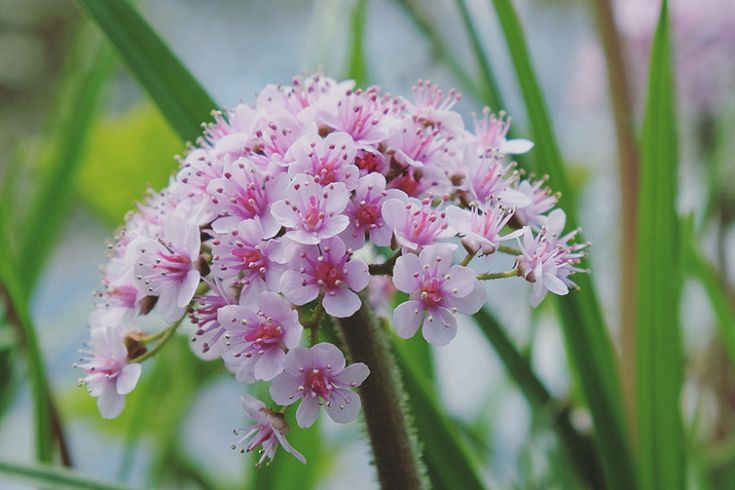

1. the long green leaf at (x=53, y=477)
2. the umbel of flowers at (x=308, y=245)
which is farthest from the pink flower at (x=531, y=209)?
the long green leaf at (x=53, y=477)

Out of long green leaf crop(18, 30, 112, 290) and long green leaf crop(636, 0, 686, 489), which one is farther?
long green leaf crop(18, 30, 112, 290)

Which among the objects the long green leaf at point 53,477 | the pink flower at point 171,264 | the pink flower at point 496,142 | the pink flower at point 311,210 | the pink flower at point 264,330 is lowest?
the long green leaf at point 53,477

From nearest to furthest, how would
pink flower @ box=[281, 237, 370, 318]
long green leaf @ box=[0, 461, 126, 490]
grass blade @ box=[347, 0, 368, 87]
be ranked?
pink flower @ box=[281, 237, 370, 318] < long green leaf @ box=[0, 461, 126, 490] < grass blade @ box=[347, 0, 368, 87]

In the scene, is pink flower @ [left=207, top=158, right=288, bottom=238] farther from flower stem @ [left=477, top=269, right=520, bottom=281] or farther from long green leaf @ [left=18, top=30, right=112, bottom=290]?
long green leaf @ [left=18, top=30, right=112, bottom=290]

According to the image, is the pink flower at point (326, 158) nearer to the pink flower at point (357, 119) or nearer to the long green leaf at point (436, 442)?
the pink flower at point (357, 119)

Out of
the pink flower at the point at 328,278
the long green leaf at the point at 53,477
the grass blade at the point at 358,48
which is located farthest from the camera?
the grass blade at the point at 358,48

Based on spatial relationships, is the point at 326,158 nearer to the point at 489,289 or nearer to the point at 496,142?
the point at 496,142

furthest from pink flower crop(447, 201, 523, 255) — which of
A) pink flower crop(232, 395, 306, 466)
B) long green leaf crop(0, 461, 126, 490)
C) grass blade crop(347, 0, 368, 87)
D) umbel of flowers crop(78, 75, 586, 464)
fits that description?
grass blade crop(347, 0, 368, 87)
